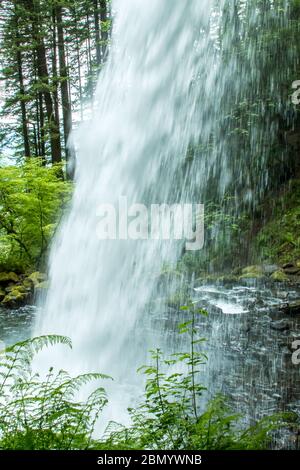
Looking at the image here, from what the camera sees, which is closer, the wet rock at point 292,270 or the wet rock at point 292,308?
the wet rock at point 292,308

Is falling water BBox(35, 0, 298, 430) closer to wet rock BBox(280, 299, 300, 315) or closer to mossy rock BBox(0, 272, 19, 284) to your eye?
mossy rock BBox(0, 272, 19, 284)

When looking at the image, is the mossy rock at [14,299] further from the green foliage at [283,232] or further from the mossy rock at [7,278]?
the green foliage at [283,232]

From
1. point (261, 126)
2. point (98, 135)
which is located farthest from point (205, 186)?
point (98, 135)

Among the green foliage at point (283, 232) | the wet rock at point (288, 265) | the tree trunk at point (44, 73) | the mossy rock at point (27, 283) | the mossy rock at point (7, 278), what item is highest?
the tree trunk at point (44, 73)

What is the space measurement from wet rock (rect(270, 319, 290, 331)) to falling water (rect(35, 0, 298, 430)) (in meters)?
2.79

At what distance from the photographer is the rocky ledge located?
10365 mm

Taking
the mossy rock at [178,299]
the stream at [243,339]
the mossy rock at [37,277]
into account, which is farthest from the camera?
the mossy rock at [37,277]

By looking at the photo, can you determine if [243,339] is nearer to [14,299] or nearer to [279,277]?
[279,277]

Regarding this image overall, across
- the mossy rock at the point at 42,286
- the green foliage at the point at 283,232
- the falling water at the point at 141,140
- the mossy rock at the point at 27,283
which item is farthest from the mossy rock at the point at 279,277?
the mossy rock at the point at 27,283

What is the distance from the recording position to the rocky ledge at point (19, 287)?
34.0 ft

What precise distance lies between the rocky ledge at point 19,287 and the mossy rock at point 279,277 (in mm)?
5934

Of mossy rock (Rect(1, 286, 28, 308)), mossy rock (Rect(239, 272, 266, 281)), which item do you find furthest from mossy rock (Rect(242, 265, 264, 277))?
mossy rock (Rect(1, 286, 28, 308))

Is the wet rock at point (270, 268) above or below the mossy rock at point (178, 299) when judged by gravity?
above

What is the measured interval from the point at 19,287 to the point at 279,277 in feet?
23.3
